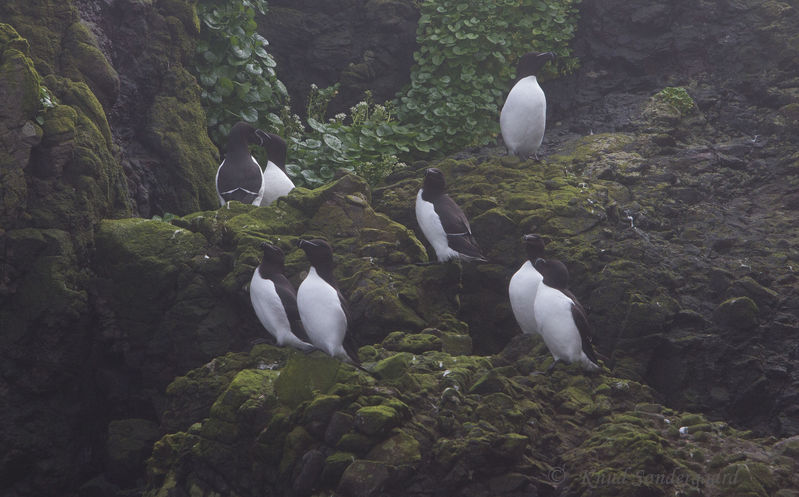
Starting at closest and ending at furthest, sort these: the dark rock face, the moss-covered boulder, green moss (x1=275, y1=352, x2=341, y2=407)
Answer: the moss-covered boulder < green moss (x1=275, y1=352, x2=341, y2=407) < the dark rock face

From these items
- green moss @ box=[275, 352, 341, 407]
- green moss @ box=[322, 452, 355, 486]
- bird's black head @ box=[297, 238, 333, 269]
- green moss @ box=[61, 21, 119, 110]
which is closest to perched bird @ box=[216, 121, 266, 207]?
green moss @ box=[61, 21, 119, 110]

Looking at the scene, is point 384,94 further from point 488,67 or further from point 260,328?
point 260,328

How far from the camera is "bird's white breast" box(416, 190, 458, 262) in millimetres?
7383

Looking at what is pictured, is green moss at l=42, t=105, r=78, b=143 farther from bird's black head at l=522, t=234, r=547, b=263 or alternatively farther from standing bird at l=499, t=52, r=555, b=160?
standing bird at l=499, t=52, r=555, b=160

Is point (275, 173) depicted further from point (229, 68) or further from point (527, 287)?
point (527, 287)

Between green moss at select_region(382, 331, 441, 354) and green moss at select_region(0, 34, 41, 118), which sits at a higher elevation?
green moss at select_region(0, 34, 41, 118)

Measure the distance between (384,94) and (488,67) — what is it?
1722 mm

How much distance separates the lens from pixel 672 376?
266 inches

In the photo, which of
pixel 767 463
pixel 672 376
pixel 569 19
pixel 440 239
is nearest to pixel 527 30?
pixel 569 19

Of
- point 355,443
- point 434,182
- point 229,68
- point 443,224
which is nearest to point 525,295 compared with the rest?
point 443,224

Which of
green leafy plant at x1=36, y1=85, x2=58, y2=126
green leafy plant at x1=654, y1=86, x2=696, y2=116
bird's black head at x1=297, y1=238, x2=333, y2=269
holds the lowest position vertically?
bird's black head at x1=297, y1=238, x2=333, y2=269

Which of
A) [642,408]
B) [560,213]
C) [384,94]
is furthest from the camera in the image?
[384,94]

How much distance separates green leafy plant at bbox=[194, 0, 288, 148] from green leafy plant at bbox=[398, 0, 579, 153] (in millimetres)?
2024

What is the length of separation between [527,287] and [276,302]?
6.96 ft
